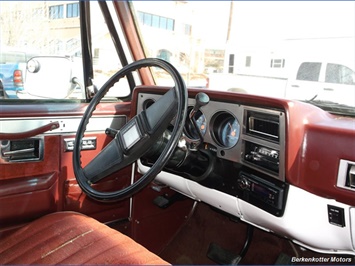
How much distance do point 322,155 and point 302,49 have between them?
52.9 inches

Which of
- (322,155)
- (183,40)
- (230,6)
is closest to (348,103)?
(322,155)

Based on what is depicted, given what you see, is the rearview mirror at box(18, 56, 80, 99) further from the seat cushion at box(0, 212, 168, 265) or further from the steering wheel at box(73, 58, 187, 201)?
the seat cushion at box(0, 212, 168, 265)

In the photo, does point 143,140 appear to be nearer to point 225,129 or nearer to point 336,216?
point 225,129

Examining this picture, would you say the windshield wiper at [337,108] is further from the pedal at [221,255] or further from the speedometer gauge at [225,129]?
the pedal at [221,255]

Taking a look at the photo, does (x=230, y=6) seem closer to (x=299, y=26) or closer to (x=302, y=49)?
(x=299, y=26)

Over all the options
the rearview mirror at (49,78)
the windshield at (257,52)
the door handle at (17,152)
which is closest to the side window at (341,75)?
the windshield at (257,52)

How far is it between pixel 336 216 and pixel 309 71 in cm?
113

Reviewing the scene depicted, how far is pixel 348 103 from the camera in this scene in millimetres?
1704

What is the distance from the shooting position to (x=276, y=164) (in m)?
1.39

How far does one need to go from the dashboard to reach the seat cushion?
15.9 inches

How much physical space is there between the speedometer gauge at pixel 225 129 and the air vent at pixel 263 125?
11cm

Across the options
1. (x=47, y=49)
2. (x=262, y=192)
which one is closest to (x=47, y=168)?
(x=47, y=49)

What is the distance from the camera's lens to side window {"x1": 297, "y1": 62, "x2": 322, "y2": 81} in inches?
79.6

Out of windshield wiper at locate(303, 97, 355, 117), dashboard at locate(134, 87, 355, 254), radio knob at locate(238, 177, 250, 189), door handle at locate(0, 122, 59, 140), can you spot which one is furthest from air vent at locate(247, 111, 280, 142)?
door handle at locate(0, 122, 59, 140)
